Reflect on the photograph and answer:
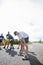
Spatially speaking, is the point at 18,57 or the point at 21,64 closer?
the point at 21,64

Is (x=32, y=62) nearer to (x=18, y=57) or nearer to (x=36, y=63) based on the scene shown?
(x=36, y=63)

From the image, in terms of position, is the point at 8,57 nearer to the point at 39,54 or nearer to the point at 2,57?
the point at 2,57

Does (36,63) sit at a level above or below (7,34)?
below

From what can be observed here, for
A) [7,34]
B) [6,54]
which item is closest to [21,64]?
[6,54]

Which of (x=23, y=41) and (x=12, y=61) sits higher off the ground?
(x=23, y=41)

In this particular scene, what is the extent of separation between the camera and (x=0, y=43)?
85.1 ft

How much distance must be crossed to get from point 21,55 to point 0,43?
23.8 feet

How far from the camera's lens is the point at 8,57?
62.0 feet

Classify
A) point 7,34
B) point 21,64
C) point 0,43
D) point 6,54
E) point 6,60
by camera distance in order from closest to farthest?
point 21,64 < point 6,60 < point 6,54 < point 7,34 < point 0,43

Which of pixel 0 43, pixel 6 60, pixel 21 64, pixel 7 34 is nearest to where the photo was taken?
pixel 21 64

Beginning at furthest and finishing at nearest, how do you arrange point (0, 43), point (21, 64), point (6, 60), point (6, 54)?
point (0, 43)
point (6, 54)
point (6, 60)
point (21, 64)

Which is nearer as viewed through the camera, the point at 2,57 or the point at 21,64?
the point at 21,64

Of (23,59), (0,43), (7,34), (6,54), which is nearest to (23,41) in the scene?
(23,59)

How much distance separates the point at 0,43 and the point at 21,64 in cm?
950
